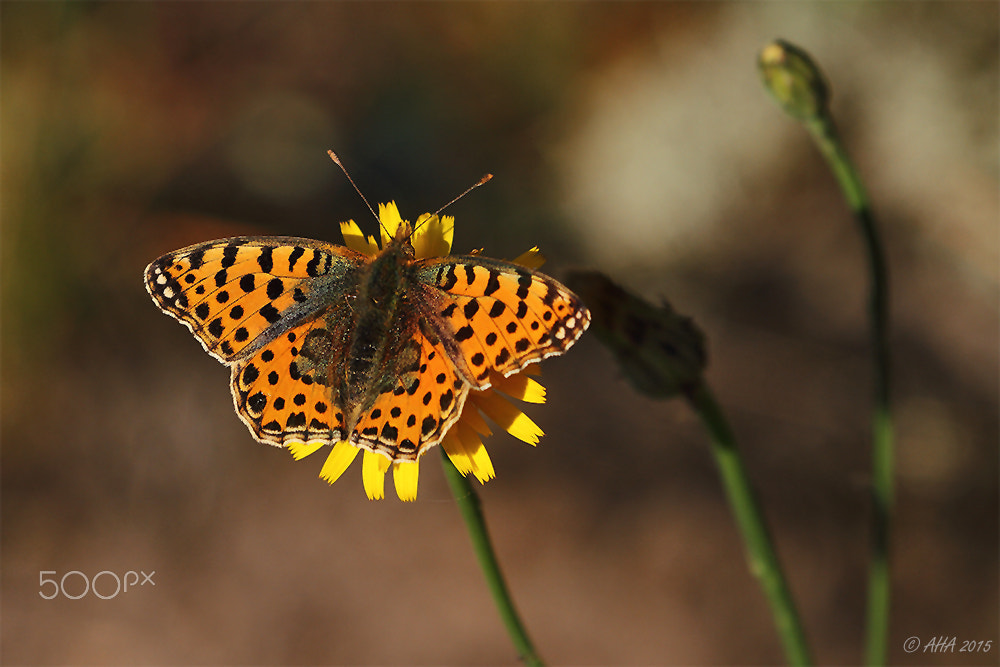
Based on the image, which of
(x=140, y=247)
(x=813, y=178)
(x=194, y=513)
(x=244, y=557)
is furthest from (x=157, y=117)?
(x=813, y=178)

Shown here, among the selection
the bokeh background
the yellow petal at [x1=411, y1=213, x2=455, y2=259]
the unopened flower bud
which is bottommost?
the bokeh background

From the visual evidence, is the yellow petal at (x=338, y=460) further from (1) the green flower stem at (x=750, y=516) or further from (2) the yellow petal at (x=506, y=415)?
(1) the green flower stem at (x=750, y=516)

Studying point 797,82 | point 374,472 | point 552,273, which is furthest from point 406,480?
point 552,273

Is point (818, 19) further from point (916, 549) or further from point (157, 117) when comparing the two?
point (157, 117)

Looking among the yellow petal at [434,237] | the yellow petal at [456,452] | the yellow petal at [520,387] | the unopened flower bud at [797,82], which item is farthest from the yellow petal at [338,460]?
the unopened flower bud at [797,82]

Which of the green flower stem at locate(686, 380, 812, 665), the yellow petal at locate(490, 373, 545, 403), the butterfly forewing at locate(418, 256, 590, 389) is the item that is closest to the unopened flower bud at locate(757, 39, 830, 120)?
the green flower stem at locate(686, 380, 812, 665)

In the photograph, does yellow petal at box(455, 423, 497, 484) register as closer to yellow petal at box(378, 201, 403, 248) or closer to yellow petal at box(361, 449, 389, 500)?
yellow petal at box(361, 449, 389, 500)
